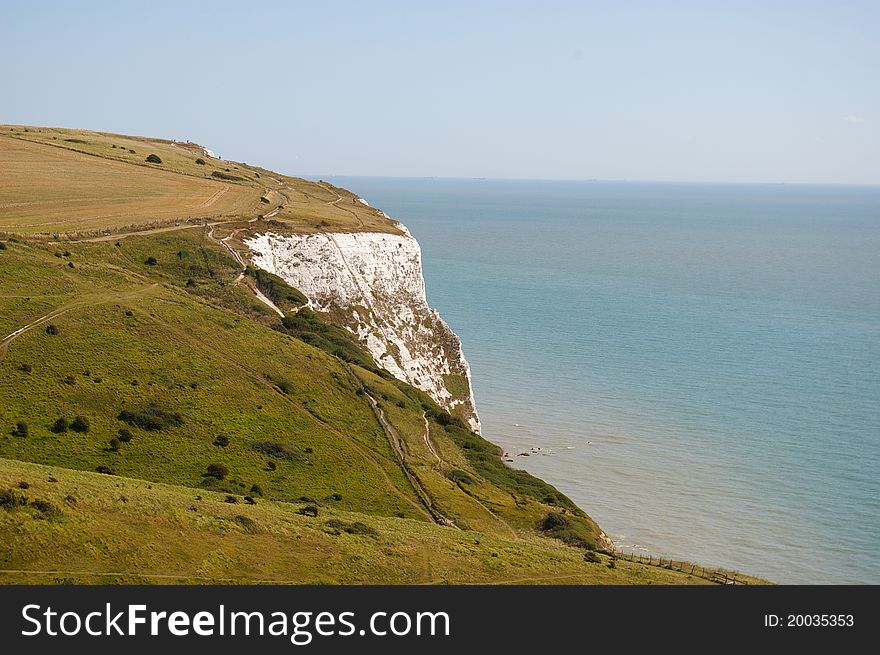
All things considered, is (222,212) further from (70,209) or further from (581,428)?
(581,428)

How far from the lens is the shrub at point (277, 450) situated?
52.0 m

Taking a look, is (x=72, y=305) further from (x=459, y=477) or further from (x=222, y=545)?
(x=222, y=545)

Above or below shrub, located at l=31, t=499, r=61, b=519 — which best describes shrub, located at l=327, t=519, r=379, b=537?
below

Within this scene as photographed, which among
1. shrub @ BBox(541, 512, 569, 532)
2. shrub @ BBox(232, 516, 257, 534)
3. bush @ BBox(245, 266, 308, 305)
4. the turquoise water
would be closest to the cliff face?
bush @ BBox(245, 266, 308, 305)

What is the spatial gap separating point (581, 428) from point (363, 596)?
6029cm

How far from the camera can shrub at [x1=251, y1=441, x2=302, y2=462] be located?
52037 mm

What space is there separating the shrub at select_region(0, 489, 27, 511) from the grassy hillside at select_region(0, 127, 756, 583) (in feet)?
0.36

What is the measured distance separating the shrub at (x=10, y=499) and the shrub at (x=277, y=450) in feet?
69.6

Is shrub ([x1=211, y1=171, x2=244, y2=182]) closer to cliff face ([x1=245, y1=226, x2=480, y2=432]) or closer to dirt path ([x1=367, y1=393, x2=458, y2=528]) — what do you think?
cliff face ([x1=245, y1=226, x2=480, y2=432])

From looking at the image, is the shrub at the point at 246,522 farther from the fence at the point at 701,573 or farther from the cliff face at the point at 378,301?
the cliff face at the point at 378,301

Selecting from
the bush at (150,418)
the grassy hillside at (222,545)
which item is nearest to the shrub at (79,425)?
the bush at (150,418)

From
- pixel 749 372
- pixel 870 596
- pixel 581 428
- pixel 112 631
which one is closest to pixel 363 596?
pixel 112 631

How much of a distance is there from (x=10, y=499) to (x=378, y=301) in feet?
206

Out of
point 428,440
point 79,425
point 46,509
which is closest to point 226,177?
point 428,440
